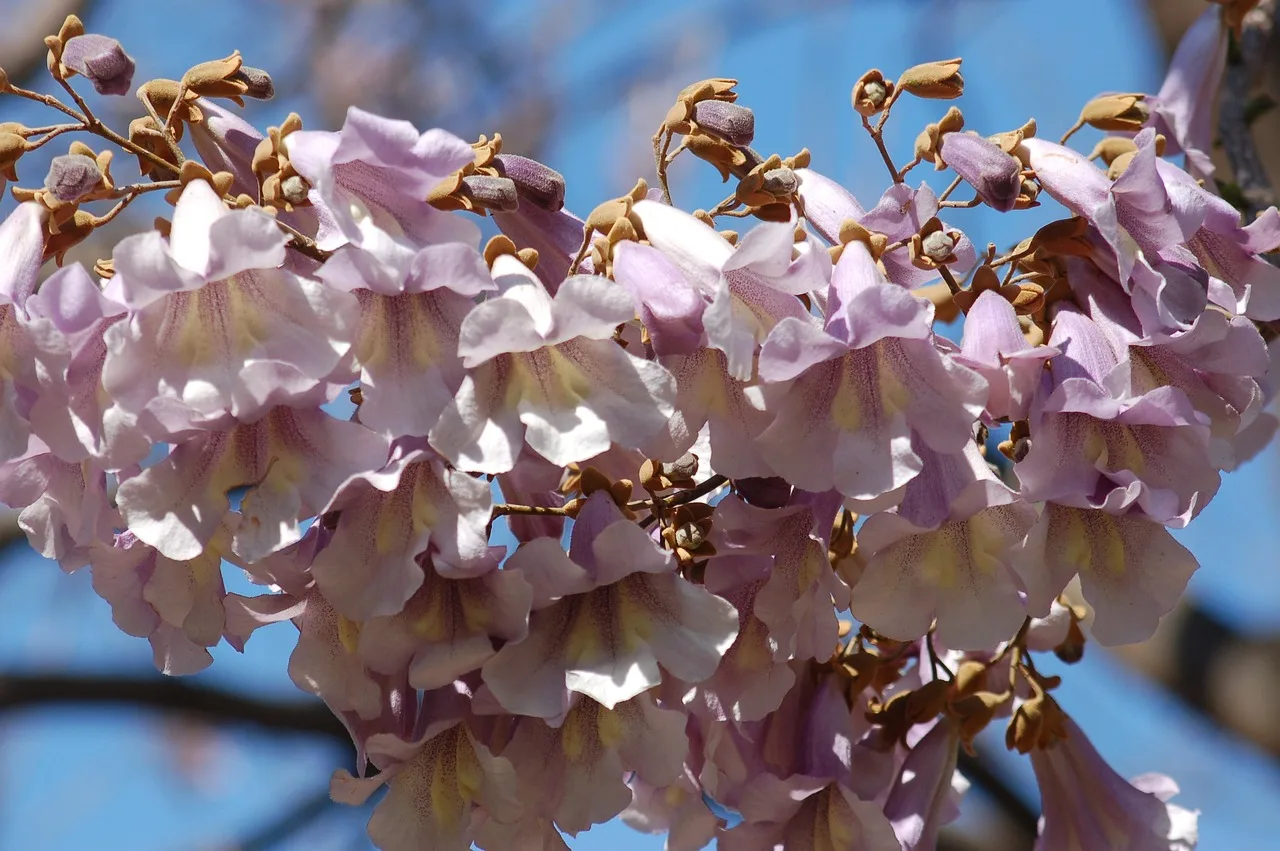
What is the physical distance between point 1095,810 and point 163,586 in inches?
37.1

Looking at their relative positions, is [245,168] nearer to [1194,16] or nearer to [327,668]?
[327,668]

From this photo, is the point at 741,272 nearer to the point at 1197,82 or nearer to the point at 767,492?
the point at 767,492

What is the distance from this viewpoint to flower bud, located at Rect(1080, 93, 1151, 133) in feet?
4.12

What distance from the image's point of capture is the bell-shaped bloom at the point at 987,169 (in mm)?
1042

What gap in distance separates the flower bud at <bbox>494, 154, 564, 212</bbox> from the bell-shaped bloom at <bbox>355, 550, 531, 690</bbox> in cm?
29

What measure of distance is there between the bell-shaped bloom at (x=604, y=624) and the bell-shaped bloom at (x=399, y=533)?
0.06m

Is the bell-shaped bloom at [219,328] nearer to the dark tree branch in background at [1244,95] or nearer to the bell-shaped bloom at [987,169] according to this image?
the bell-shaped bloom at [987,169]

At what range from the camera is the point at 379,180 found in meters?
0.94

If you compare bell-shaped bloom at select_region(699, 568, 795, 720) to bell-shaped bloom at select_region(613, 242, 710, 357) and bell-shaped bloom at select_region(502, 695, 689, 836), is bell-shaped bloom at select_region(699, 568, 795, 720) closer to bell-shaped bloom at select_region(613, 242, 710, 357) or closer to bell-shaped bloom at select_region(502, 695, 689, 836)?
bell-shaped bloom at select_region(502, 695, 689, 836)

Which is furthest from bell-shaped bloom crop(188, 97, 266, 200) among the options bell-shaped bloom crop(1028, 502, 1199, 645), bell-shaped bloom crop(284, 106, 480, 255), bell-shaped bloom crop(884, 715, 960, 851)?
bell-shaped bloom crop(884, 715, 960, 851)

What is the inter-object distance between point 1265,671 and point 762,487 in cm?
196

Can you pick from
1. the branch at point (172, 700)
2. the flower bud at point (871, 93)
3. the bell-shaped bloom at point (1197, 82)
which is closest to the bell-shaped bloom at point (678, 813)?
the flower bud at point (871, 93)

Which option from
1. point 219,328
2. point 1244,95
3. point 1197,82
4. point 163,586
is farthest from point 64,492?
point 1244,95

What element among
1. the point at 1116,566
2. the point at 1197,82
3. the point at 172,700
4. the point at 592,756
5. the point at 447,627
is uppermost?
the point at 1197,82
